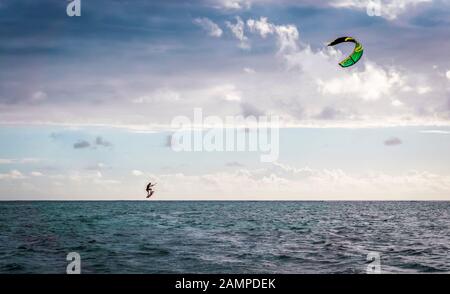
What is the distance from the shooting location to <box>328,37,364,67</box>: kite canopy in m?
21.8

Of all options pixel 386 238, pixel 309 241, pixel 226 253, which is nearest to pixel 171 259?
pixel 226 253

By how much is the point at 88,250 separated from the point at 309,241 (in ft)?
67.6

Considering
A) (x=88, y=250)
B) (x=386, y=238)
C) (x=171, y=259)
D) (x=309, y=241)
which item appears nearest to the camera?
→ (x=171, y=259)

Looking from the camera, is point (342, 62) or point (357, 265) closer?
point (342, 62)

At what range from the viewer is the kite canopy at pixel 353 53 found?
71.5ft

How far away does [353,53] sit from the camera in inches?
902

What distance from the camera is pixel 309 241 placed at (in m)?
41.3

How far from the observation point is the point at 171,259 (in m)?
29.2
